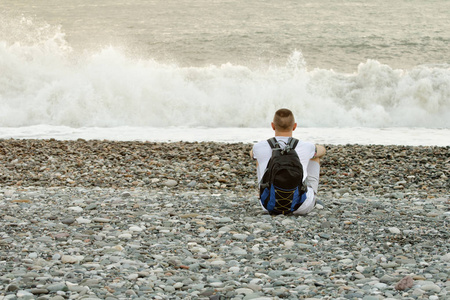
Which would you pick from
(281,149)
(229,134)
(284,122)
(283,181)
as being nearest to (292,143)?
(281,149)

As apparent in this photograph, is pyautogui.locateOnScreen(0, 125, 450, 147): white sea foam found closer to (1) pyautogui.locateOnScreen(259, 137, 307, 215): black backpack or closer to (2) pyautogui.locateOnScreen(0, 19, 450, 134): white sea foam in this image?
(2) pyautogui.locateOnScreen(0, 19, 450, 134): white sea foam

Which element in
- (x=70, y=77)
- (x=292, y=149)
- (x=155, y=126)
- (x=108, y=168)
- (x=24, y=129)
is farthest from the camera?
(x=70, y=77)

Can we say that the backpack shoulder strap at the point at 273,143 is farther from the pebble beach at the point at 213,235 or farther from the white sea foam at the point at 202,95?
the white sea foam at the point at 202,95

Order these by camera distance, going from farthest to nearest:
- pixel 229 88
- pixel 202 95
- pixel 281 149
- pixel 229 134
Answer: pixel 229 88 < pixel 202 95 < pixel 229 134 < pixel 281 149

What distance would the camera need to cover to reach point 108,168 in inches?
353

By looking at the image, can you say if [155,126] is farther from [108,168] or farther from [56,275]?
[56,275]

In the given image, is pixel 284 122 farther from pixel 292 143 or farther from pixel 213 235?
pixel 213 235

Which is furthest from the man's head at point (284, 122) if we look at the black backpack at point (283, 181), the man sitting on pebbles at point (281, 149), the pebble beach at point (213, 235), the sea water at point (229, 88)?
the sea water at point (229, 88)

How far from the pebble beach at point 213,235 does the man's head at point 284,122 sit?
0.95m

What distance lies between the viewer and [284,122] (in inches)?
225

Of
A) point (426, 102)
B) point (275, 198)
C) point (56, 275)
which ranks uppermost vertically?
point (426, 102)

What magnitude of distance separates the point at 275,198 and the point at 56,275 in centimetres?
253

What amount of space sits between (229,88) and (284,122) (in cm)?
1239

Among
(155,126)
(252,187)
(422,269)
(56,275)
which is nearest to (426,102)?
(155,126)
